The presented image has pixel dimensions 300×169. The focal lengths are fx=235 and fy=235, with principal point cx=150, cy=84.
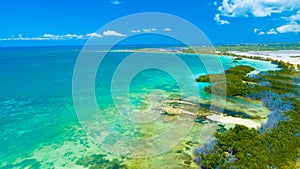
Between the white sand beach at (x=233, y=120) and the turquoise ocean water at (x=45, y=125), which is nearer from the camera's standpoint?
the turquoise ocean water at (x=45, y=125)

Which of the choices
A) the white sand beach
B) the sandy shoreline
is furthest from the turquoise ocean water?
the sandy shoreline

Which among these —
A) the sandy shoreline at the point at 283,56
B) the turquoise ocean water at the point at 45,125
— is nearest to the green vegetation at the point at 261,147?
the turquoise ocean water at the point at 45,125

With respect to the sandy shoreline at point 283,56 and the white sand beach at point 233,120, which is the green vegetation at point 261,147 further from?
the sandy shoreline at point 283,56

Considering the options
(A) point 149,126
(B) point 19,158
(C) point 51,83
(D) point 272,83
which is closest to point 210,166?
(A) point 149,126

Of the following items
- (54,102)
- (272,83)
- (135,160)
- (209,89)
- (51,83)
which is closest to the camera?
(135,160)

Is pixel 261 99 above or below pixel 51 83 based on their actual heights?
below

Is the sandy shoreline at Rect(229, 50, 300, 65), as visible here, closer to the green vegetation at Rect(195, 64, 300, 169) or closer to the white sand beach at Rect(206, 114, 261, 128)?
the white sand beach at Rect(206, 114, 261, 128)

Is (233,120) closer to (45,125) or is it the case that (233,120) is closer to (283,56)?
(45,125)

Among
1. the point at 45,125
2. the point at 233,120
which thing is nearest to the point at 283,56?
the point at 233,120

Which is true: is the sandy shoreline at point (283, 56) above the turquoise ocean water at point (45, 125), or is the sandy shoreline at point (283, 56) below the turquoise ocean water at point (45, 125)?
above

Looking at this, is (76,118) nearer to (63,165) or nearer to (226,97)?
(63,165)

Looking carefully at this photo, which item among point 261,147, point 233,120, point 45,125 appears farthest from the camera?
point 233,120
